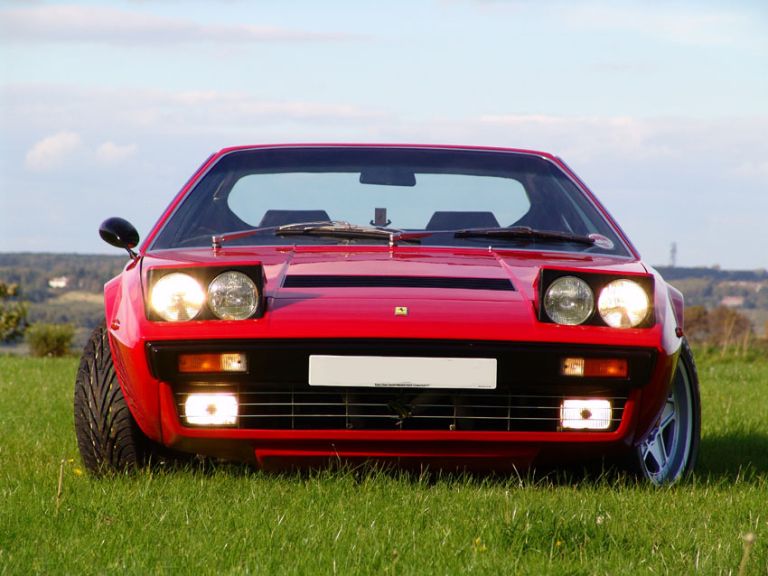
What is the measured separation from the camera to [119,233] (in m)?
4.52

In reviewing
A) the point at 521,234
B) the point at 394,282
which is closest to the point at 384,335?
the point at 394,282

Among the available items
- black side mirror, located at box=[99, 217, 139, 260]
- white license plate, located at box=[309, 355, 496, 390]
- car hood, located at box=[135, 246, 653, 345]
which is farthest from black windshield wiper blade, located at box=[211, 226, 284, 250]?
white license plate, located at box=[309, 355, 496, 390]

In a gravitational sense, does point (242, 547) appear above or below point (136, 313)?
below

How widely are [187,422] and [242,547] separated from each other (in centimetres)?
90

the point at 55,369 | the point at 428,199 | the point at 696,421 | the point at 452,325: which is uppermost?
the point at 428,199

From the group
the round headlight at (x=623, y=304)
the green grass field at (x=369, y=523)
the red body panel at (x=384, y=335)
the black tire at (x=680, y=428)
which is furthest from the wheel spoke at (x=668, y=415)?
the round headlight at (x=623, y=304)

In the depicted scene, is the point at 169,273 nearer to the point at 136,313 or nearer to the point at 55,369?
the point at 136,313

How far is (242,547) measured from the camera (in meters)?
2.99

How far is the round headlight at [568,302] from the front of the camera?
3.80 metres

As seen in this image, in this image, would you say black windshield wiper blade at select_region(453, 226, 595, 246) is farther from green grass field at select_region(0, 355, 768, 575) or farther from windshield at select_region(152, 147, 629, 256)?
green grass field at select_region(0, 355, 768, 575)

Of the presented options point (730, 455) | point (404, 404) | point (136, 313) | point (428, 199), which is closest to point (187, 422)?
point (136, 313)

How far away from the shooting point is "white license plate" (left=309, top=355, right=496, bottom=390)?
3.62 m

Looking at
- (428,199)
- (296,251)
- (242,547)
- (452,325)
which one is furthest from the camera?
(428,199)

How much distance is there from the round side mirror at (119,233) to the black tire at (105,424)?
479mm
